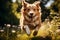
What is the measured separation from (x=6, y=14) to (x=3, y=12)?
51 millimetres

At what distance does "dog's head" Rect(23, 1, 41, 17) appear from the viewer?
1.72m

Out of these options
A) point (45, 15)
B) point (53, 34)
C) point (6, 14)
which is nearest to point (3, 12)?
point (6, 14)

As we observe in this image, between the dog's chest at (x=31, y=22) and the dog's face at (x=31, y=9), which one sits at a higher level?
the dog's face at (x=31, y=9)

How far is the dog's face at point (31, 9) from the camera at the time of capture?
172cm

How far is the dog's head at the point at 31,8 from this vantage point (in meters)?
1.72

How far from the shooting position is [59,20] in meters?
1.74

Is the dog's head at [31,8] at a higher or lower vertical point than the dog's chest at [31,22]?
higher

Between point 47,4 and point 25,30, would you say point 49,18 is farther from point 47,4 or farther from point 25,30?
point 25,30

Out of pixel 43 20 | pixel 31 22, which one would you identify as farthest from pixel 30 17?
pixel 43 20

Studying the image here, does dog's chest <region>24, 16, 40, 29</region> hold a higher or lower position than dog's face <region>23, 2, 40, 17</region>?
lower

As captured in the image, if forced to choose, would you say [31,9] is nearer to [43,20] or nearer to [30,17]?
[30,17]

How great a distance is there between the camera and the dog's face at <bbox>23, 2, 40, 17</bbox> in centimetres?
172

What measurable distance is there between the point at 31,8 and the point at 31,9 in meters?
0.01

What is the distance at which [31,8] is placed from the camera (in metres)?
1.74
